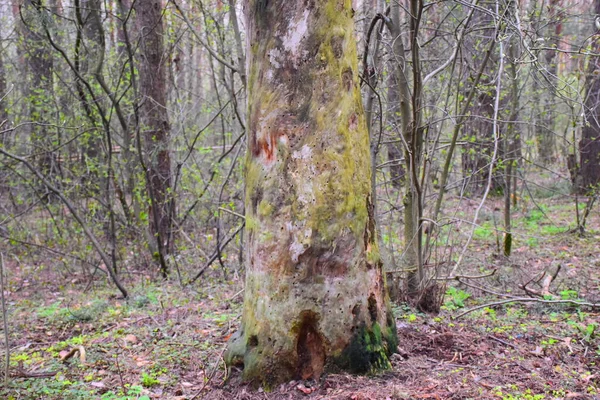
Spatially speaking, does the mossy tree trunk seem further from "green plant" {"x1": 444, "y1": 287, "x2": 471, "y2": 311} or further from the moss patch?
the moss patch

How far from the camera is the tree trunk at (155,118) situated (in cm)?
759

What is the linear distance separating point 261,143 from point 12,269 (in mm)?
6919

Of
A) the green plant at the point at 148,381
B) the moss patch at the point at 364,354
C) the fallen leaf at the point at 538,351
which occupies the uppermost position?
the moss patch at the point at 364,354

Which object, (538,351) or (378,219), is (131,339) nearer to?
(378,219)

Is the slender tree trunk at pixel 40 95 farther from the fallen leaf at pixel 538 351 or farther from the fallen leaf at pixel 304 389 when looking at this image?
the fallen leaf at pixel 538 351

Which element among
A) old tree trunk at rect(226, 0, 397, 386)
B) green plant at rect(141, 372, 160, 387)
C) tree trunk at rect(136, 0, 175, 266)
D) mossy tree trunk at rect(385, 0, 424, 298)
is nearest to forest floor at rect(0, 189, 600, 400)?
green plant at rect(141, 372, 160, 387)

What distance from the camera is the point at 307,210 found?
307cm

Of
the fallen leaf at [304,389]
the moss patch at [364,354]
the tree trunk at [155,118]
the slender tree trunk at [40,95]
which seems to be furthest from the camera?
the slender tree trunk at [40,95]

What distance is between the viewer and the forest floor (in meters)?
3.05

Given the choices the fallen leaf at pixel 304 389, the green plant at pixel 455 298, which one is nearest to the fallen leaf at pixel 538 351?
the green plant at pixel 455 298

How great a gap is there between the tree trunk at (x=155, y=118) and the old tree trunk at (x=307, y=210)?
15.3 feet

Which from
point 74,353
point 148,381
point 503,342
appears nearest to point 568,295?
point 503,342

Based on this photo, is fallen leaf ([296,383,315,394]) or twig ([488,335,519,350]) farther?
twig ([488,335,519,350])

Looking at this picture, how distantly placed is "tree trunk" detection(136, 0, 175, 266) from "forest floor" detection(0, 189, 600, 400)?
3.43 feet
